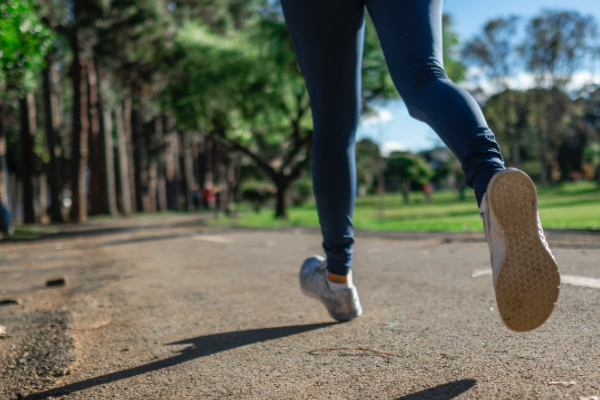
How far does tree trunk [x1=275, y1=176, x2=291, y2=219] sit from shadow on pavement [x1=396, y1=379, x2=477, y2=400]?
55.8 feet

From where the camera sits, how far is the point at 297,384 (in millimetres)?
1455

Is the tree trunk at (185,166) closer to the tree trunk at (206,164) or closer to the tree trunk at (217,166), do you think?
the tree trunk at (206,164)

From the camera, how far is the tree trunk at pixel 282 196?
18531 mm

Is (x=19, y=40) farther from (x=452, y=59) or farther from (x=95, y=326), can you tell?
(x=452, y=59)

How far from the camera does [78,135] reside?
2241cm

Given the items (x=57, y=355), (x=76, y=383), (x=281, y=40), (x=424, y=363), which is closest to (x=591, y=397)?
(x=424, y=363)

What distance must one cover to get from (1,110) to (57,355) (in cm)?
2663

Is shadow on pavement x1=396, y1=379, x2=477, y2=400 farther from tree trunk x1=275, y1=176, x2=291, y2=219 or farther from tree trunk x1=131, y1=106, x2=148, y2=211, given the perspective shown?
tree trunk x1=131, y1=106, x2=148, y2=211

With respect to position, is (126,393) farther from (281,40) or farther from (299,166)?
(299,166)

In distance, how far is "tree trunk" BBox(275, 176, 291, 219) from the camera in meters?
18.5

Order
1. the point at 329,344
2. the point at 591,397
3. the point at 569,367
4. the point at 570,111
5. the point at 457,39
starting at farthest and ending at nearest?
the point at 570,111
the point at 457,39
the point at 329,344
the point at 569,367
the point at 591,397

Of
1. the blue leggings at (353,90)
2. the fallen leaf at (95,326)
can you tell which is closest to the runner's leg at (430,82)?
the blue leggings at (353,90)

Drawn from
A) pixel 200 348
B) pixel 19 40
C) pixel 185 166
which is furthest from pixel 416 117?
pixel 185 166

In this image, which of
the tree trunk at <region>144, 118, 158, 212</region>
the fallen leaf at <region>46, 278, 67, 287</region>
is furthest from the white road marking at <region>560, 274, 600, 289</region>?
the tree trunk at <region>144, 118, 158, 212</region>
